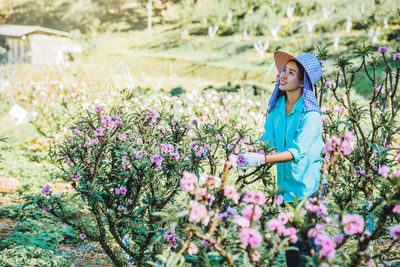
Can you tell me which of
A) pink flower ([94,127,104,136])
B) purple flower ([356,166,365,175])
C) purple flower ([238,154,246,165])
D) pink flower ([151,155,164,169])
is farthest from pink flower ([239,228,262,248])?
purple flower ([356,166,365,175])

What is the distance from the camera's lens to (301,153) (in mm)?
1856

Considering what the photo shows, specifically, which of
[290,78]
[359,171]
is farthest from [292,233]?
[359,171]

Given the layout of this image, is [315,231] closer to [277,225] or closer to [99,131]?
[277,225]

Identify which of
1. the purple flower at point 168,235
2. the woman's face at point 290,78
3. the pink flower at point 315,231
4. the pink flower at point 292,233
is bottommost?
the purple flower at point 168,235

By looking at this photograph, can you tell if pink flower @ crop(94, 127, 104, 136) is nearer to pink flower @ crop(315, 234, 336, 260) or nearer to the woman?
the woman

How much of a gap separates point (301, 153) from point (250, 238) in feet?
2.95

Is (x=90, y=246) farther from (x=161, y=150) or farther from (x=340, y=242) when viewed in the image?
(x=340, y=242)

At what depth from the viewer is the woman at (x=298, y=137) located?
186cm

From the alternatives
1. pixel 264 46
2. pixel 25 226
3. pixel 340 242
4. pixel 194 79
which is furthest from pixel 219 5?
pixel 340 242

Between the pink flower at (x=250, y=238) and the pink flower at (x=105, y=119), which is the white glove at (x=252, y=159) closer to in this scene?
the pink flower at (x=250, y=238)

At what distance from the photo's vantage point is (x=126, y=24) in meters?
28.0

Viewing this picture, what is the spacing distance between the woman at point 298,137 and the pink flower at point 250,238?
704mm

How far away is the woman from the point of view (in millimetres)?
1864

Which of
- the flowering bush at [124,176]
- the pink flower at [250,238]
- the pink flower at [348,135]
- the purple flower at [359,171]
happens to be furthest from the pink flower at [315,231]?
the purple flower at [359,171]
